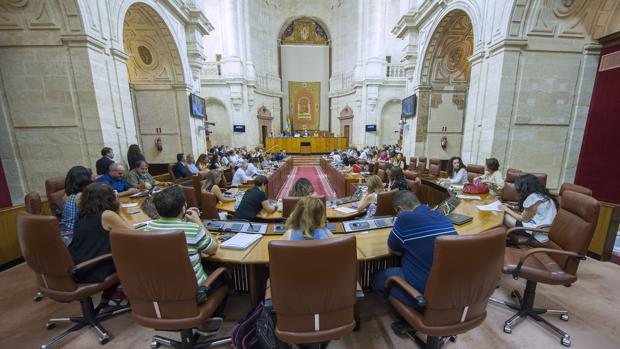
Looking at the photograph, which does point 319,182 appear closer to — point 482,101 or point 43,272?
point 482,101

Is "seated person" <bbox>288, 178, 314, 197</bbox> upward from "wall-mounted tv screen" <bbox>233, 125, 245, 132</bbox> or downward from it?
downward

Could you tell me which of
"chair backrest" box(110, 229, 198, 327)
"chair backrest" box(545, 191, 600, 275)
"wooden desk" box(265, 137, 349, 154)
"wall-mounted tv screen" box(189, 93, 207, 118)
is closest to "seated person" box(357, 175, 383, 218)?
"chair backrest" box(545, 191, 600, 275)

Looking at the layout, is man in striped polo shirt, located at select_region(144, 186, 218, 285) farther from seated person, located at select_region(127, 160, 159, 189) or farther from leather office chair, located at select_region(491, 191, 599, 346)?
seated person, located at select_region(127, 160, 159, 189)

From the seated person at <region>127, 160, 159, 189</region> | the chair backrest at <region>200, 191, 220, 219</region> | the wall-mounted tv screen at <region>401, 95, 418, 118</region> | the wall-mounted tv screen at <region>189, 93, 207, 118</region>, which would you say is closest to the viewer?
the chair backrest at <region>200, 191, 220, 219</region>

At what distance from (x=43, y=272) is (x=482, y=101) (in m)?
7.31

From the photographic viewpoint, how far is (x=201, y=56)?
778 cm

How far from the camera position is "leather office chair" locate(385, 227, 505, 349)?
1316mm

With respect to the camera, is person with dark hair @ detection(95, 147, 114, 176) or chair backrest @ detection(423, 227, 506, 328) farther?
person with dark hair @ detection(95, 147, 114, 176)

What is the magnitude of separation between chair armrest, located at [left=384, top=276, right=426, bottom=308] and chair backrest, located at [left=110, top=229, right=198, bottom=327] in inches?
52.6

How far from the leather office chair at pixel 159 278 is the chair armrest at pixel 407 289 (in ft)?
4.08

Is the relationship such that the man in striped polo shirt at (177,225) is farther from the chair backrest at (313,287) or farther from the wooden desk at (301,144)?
the wooden desk at (301,144)

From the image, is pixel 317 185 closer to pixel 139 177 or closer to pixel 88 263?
pixel 139 177

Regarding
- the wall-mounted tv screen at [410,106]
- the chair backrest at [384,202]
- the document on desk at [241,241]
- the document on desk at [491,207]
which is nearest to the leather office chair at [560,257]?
the document on desk at [491,207]

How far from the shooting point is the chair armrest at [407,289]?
144 centimetres
